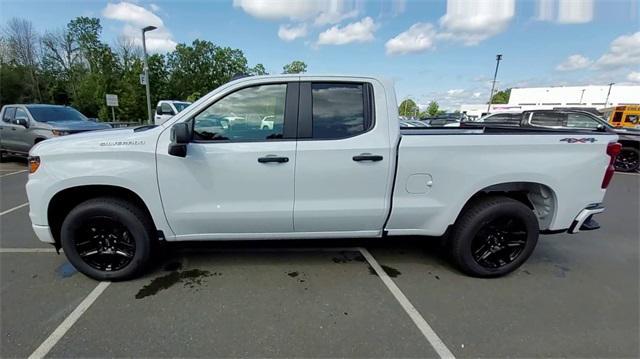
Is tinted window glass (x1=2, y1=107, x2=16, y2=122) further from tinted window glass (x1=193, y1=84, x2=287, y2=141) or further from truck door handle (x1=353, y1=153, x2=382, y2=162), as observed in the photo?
truck door handle (x1=353, y1=153, x2=382, y2=162)

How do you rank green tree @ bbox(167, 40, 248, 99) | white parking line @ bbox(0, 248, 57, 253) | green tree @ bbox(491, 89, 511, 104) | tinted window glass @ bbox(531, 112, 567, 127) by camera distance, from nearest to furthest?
white parking line @ bbox(0, 248, 57, 253) → tinted window glass @ bbox(531, 112, 567, 127) → green tree @ bbox(167, 40, 248, 99) → green tree @ bbox(491, 89, 511, 104)

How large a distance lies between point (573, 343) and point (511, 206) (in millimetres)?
1227

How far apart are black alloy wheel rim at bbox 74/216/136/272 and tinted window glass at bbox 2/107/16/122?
9.04 meters

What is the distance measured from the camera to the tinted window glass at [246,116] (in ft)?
9.74

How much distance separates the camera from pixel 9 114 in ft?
30.5

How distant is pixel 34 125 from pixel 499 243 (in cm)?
1082

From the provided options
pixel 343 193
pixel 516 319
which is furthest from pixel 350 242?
pixel 516 319

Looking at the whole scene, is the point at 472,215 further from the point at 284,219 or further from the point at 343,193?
the point at 284,219

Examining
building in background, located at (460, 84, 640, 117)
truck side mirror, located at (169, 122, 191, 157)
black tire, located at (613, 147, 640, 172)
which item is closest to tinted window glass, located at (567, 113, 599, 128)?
black tire, located at (613, 147, 640, 172)

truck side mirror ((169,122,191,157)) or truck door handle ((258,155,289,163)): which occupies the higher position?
truck side mirror ((169,122,191,157))

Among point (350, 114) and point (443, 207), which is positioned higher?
point (350, 114)

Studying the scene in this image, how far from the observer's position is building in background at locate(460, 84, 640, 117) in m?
71.8

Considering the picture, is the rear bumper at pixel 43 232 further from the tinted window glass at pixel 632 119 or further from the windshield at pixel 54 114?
the tinted window glass at pixel 632 119

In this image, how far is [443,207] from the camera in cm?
314
